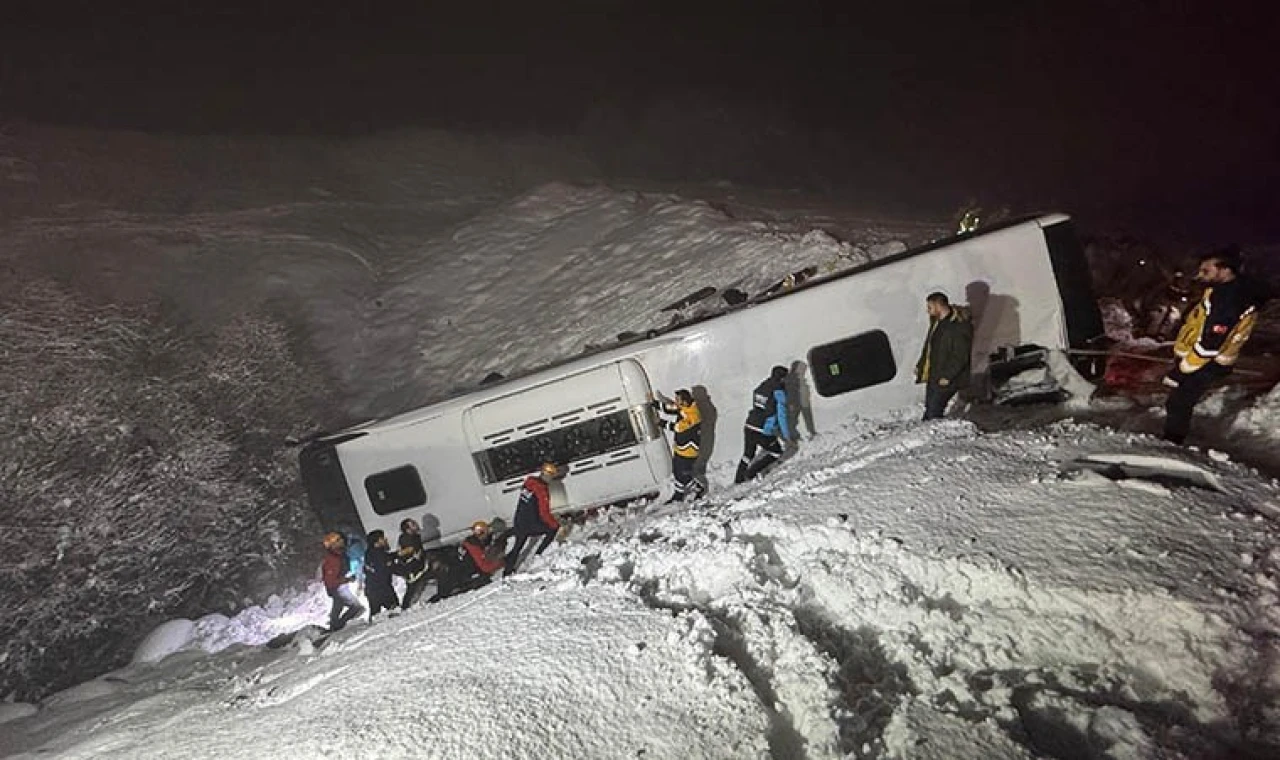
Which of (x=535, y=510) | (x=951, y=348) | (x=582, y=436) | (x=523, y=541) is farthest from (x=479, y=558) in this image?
(x=951, y=348)

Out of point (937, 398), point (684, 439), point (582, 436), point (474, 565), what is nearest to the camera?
point (937, 398)

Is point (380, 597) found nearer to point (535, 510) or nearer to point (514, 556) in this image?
point (514, 556)

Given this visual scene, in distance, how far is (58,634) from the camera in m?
9.05

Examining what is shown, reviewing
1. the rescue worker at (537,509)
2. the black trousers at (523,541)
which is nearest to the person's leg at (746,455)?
the rescue worker at (537,509)

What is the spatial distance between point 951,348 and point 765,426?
1841 mm

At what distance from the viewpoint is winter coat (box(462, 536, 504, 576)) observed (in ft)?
24.9

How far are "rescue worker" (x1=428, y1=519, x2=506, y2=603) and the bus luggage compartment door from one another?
52 centimetres

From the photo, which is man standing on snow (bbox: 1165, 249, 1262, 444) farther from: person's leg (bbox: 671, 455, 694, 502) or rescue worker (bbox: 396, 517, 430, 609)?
rescue worker (bbox: 396, 517, 430, 609)

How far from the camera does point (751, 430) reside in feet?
23.3

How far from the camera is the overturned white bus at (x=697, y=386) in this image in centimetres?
649

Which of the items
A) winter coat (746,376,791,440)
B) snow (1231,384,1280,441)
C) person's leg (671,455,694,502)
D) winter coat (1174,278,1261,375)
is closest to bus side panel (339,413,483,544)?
person's leg (671,455,694,502)

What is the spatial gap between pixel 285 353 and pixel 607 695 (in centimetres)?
1164

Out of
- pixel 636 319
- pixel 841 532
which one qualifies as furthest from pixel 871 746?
pixel 636 319

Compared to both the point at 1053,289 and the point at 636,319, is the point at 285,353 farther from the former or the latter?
the point at 1053,289
